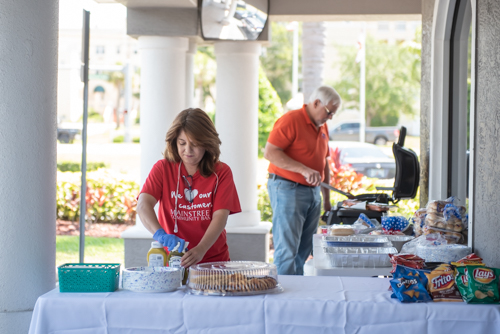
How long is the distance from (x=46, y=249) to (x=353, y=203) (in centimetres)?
269

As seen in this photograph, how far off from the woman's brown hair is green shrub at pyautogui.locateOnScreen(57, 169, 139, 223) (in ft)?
23.7

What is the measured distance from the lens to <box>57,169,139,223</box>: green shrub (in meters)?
10.1

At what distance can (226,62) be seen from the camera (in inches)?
242

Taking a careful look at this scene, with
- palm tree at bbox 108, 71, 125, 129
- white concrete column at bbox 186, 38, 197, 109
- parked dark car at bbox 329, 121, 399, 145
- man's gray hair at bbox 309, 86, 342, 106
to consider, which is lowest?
man's gray hair at bbox 309, 86, 342, 106

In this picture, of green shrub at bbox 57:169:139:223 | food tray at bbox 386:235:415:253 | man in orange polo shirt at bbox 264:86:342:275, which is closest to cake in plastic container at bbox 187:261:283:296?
food tray at bbox 386:235:415:253

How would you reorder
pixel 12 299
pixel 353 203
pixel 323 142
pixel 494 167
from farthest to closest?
pixel 323 142 → pixel 353 203 → pixel 494 167 → pixel 12 299

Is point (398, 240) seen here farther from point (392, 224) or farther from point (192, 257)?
point (192, 257)

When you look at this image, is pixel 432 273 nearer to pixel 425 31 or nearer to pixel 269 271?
pixel 269 271

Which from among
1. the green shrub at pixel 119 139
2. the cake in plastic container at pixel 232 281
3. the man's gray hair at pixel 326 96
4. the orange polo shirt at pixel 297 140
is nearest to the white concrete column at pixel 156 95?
the orange polo shirt at pixel 297 140

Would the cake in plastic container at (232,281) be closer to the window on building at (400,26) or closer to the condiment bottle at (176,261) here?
the condiment bottle at (176,261)

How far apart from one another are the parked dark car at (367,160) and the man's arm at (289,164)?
11332mm

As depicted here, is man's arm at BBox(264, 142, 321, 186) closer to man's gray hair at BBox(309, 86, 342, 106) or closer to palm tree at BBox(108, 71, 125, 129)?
man's gray hair at BBox(309, 86, 342, 106)

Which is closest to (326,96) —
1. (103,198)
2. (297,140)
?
(297,140)

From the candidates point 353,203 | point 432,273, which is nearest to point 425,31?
point 353,203
